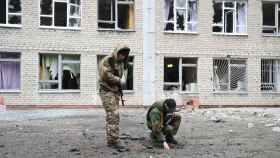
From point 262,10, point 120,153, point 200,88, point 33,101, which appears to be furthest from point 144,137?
point 262,10

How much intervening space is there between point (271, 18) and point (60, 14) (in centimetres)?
1179

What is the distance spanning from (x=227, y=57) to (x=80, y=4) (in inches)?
327

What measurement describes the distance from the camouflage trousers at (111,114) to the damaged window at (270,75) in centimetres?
2288

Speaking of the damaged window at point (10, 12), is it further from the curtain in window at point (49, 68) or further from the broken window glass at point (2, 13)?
the curtain in window at point (49, 68)

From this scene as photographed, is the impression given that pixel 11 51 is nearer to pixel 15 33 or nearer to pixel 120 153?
pixel 15 33

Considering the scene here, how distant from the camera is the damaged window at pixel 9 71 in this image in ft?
93.8

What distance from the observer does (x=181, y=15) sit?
103 ft

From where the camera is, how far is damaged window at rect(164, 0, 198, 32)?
3112 cm

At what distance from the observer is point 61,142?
1198 cm

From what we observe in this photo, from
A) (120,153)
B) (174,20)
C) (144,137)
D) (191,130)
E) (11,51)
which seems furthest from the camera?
(174,20)

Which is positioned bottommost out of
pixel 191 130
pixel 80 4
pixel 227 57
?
pixel 191 130

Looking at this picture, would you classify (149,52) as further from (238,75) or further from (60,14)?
(238,75)

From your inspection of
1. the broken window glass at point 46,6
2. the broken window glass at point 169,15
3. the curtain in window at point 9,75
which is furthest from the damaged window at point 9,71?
the broken window glass at point 169,15

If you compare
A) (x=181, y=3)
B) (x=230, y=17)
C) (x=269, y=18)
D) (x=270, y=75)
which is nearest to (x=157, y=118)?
(x=181, y=3)
